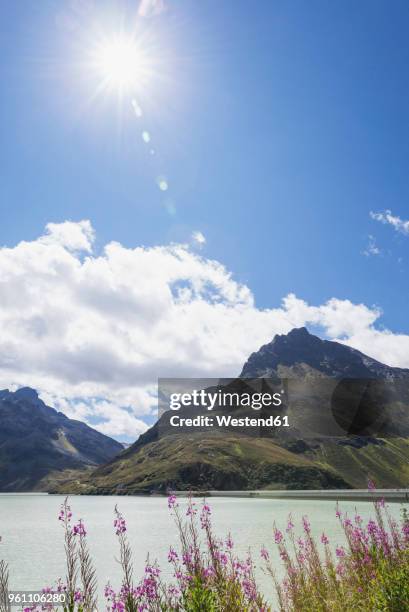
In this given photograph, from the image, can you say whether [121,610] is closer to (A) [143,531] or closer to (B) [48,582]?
(B) [48,582]

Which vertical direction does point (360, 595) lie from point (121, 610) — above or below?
below

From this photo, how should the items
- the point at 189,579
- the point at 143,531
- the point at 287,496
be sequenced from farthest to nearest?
the point at 287,496, the point at 143,531, the point at 189,579

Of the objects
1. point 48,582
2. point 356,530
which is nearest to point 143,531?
point 48,582

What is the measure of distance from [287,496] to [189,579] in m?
174

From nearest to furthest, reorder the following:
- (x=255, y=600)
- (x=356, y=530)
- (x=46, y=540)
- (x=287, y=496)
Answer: (x=255, y=600), (x=356, y=530), (x=46, y=540), (x=287, y=496)

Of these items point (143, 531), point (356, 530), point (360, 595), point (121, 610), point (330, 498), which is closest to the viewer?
point (121, 610)

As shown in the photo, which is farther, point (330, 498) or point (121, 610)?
point (330, 498)

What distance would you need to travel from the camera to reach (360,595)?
10023 mm

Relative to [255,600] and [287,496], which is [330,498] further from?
[255,600]

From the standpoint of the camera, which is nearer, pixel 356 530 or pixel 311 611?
pixel 311 611

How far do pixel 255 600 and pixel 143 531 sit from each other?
172ft

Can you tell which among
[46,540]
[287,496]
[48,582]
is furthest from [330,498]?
[48,582]

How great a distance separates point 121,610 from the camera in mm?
7664

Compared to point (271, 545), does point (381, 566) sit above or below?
above
